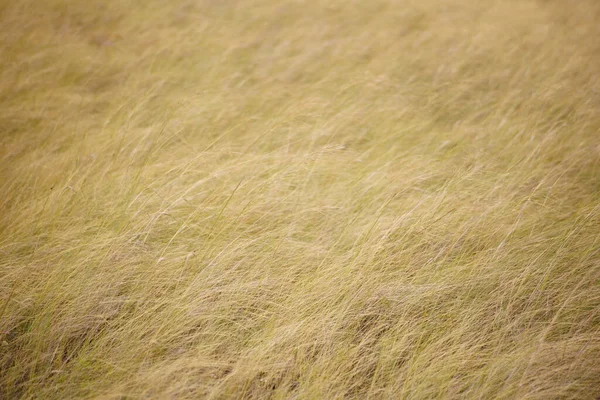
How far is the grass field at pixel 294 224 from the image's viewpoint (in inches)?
52.7

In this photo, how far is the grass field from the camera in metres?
1.34

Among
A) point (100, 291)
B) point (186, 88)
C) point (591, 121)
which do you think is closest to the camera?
point (100, 291)

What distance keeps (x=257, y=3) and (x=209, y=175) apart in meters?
3.46

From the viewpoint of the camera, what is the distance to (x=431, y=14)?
4438 mm

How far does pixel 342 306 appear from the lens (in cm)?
149

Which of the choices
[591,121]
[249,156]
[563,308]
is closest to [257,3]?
[249,156]

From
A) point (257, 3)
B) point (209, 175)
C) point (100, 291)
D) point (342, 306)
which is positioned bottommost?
point (342, 306)

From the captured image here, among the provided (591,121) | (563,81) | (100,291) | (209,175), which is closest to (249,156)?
(209,175)

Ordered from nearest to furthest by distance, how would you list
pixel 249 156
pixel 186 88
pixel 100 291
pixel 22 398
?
pixel 22 398 → pixel 100 291 → pixel 249 156 → pixel 186 88

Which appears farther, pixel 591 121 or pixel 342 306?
pixel 591 121

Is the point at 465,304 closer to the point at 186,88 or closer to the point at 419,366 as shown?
the point at 419,366

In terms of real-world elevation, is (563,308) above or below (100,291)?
below

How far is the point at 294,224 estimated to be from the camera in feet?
6.05

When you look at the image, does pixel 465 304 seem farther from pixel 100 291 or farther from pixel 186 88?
pixel 186 88
